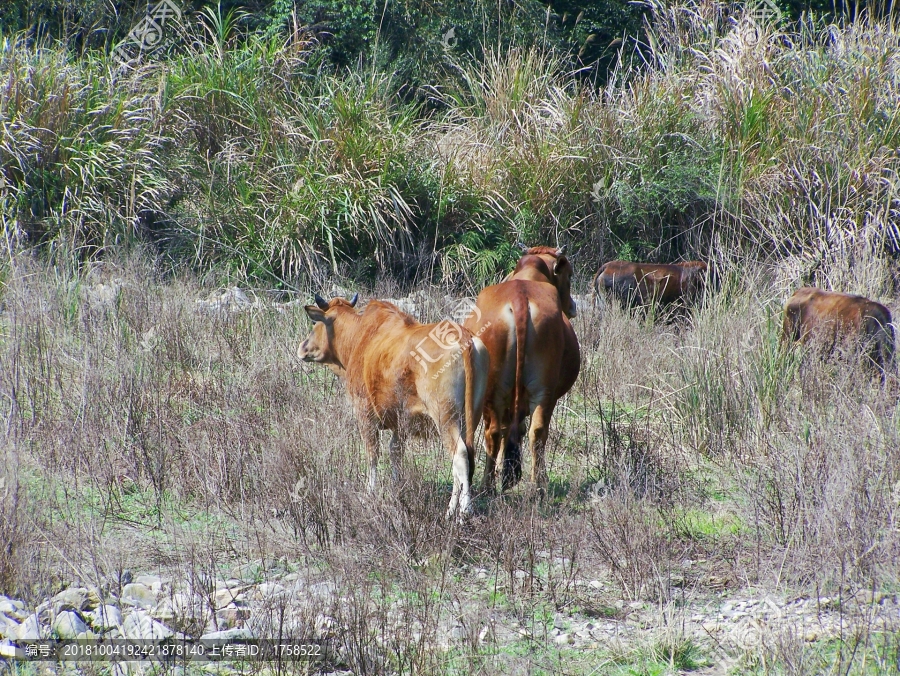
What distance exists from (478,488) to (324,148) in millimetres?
7022

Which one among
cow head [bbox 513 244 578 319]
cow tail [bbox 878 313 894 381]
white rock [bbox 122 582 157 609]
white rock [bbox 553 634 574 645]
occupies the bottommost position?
white rock [bbox 553 634 574 645]

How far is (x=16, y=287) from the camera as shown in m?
8.32

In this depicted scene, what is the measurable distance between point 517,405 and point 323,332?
1530 mm

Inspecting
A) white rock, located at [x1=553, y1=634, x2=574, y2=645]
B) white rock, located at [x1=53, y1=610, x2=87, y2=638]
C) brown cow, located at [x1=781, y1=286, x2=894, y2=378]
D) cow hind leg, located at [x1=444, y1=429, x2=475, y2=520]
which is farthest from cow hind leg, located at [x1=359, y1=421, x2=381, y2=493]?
brown cow, located at [x1=781, y1=286, x2=894, y2=378]

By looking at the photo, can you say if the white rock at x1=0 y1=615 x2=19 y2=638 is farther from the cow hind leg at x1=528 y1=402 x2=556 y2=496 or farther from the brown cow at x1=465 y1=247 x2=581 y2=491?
the cow hind leg at x1=528 y1=402 x2=556 y2=496

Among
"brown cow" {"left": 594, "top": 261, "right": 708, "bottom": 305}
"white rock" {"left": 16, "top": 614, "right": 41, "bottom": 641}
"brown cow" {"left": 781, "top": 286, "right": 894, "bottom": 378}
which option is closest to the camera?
"white rock" {"left": 16, "top": 614, "right": 41, "bottom": 641}

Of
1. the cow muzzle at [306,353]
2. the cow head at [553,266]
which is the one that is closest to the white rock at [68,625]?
the cow muzzle at [306,353]

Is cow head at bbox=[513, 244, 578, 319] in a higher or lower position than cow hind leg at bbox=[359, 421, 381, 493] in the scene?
higher

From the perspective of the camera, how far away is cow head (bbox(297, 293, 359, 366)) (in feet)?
21.0

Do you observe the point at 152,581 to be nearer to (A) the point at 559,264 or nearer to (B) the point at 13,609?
(B) the point at 13,609

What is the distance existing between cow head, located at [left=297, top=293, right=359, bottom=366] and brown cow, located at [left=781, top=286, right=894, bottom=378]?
338cm

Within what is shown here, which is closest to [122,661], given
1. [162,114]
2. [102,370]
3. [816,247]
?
[102,370]

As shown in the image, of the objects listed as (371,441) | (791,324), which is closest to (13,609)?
(371,441)

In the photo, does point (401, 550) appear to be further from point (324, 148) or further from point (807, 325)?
point (324, 148)
